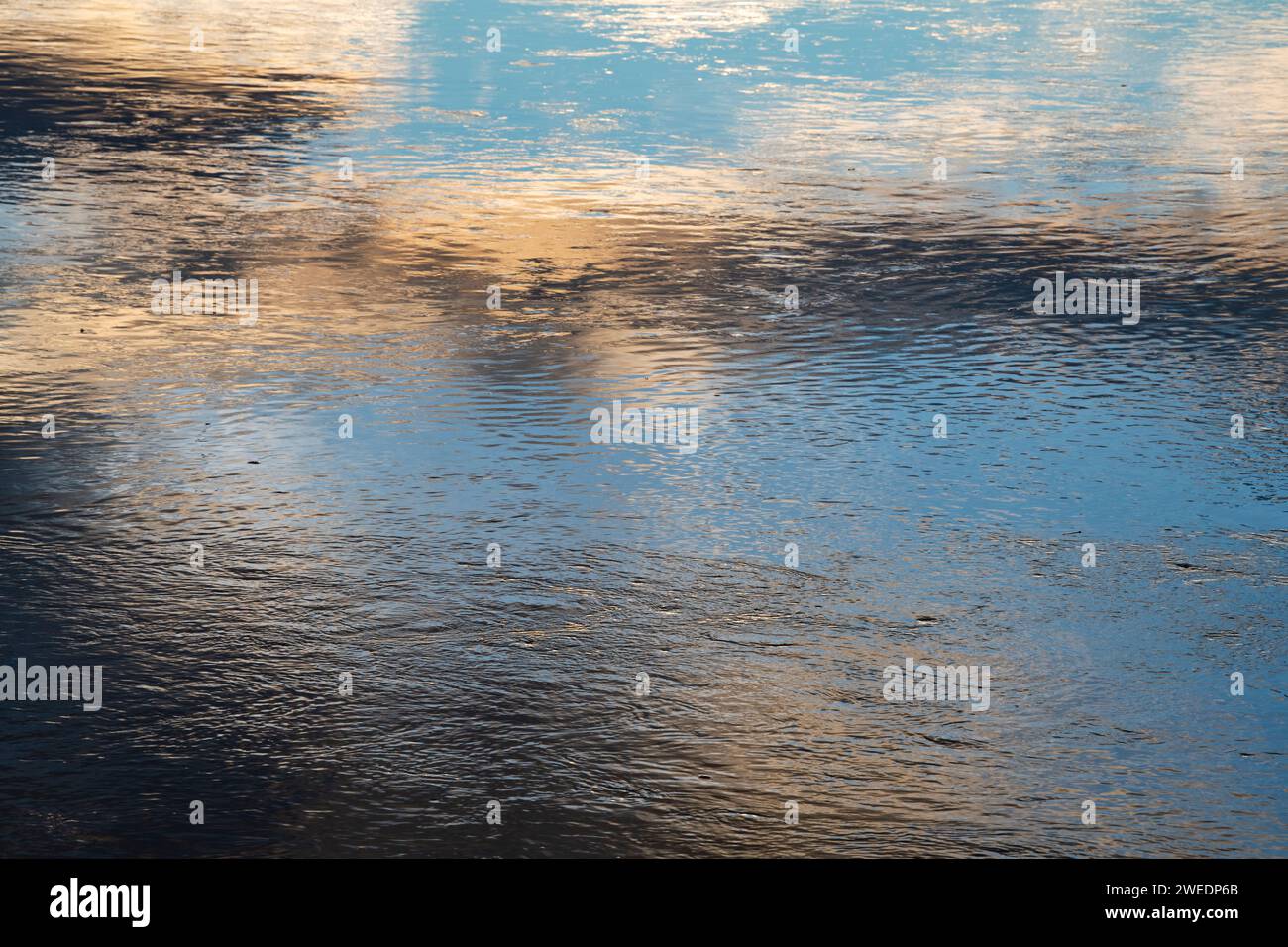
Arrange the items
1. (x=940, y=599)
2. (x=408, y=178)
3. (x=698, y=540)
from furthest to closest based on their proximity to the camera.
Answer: (x=408, y=178)
(x=698, y=540)
(x=940, y=599)

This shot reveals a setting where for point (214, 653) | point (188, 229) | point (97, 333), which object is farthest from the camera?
point (188, 229)

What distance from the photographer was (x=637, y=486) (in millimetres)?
7371

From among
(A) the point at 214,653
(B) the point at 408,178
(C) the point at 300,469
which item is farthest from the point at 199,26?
(A) the point at 214,653

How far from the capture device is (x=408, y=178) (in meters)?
13.2

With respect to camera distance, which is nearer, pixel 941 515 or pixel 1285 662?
pixel 1285 662

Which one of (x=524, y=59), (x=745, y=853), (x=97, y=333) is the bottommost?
(x=745, y=853)

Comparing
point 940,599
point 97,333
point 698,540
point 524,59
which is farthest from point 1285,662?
point 524,59

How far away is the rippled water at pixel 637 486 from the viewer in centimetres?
496

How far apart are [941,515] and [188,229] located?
20.8 ft

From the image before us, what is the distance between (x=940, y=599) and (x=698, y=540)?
3.22 feet

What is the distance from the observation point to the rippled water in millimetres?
4961

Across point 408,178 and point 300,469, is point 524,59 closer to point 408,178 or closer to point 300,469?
point 408,178

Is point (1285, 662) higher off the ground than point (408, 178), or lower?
lower

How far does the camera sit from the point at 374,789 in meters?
4.89
